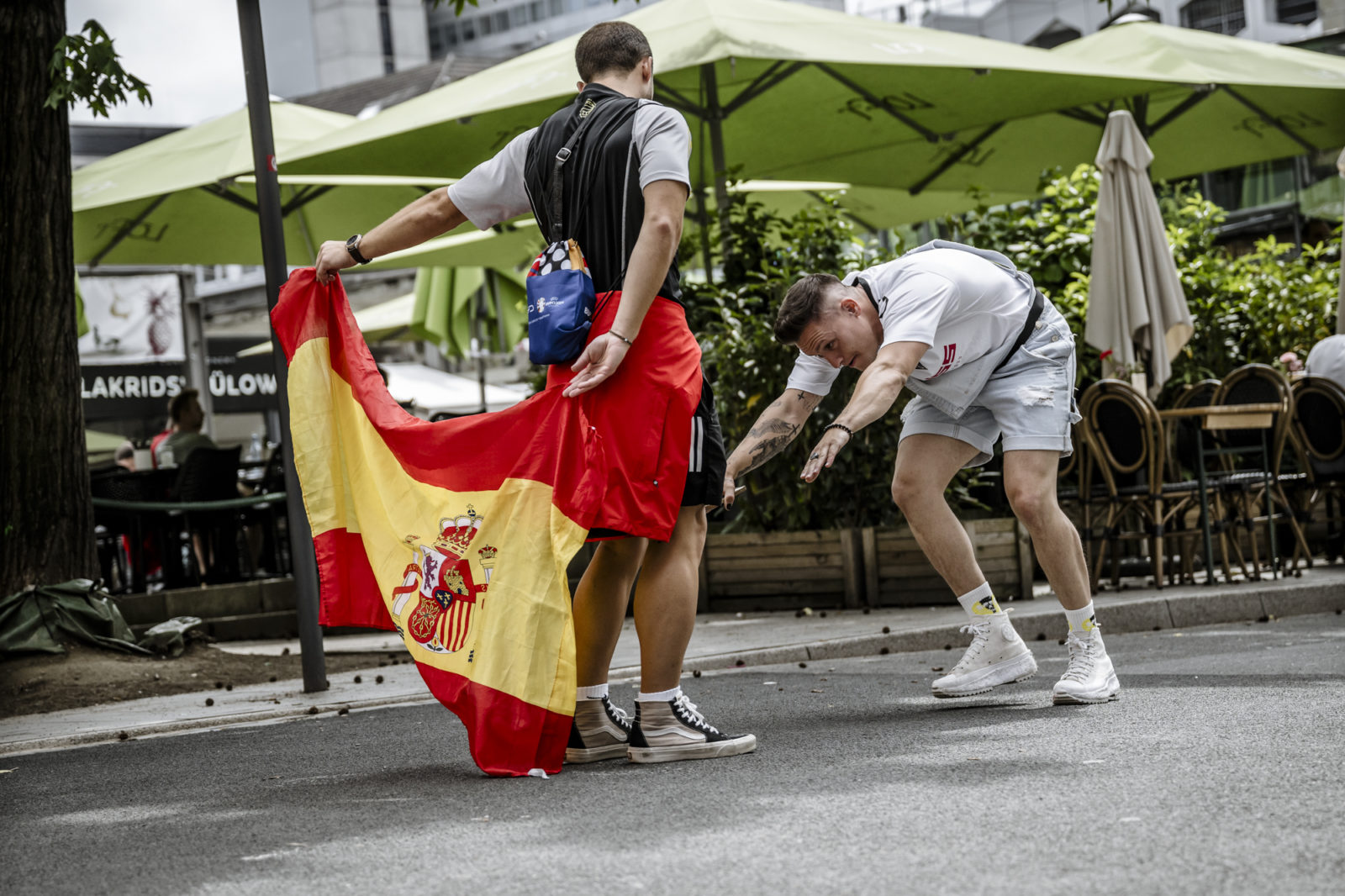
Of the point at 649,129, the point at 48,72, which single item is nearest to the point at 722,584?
the point at 48,72

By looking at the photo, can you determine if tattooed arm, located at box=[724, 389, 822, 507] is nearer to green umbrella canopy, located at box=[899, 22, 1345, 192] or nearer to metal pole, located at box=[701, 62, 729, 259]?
metal pole, located at box=[701, 62, 729, 259]

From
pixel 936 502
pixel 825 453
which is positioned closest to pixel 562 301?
pixel 825 453

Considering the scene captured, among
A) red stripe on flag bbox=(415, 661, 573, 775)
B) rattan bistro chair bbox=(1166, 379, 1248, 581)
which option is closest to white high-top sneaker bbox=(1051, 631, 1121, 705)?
red stripe on flag bbox=(415, 661, 573, 775)

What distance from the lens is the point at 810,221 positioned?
9.68 metres

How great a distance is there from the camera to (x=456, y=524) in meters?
4.41

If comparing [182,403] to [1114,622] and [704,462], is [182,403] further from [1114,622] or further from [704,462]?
[704,462]

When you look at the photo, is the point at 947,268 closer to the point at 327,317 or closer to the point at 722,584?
the point at 327,317

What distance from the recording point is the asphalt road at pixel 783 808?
2916 millimetres

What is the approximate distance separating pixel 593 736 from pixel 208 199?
28.1 feet

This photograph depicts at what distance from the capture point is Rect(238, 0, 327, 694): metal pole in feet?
21.9

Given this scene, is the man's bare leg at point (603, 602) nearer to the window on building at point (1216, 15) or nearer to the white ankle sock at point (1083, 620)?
the white ankle sock at point (1083, 620)

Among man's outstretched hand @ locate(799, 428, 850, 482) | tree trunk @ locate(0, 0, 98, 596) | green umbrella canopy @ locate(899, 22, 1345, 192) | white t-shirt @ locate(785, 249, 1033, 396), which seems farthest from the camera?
green umbrella canopy @ locate(899, 22, 1345, 192)

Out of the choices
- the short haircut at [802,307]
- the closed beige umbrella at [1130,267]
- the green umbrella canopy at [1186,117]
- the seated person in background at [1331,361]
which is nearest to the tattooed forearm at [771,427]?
the short haircut at [802,307]

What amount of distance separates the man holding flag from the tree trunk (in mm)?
3668
